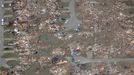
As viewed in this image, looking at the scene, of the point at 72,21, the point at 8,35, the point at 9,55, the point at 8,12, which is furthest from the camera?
the point at 8,12

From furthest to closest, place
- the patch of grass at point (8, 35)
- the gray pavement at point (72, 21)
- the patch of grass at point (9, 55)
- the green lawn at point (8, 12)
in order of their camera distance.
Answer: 1. the green lawn at point (8, 12)
2. the gray pavement at point (72, 21)
3. the patch of grass at point (8, 35)
4. the patch of grass at point (9, 55)

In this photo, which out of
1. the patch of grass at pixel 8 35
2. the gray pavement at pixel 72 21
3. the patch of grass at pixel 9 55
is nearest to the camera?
the patch of grass at pixel 9 55

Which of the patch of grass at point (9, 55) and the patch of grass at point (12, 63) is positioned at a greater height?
the patch of grass at point (9, 55)

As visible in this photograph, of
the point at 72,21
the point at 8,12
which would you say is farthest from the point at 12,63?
the point at 72,21

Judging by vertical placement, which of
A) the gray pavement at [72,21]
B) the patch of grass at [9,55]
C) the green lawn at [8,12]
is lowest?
the patch of grass at [9,55]

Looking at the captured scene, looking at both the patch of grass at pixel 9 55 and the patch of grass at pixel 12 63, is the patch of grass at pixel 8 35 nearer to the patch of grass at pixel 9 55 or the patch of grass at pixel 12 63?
the patch of grass at pixel 9 55

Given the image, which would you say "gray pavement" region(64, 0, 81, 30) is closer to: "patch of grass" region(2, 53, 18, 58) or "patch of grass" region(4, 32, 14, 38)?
"patch of grass" region(4, 32, 14, 38)

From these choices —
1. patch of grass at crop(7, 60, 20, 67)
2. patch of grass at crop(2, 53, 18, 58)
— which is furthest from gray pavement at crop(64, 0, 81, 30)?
patch of grass at crop(7, 60, 20, 67)

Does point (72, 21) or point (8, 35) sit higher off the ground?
point (72, 21)

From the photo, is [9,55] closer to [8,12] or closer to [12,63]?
[12,63]

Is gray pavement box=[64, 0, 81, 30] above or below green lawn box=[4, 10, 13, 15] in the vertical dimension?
below

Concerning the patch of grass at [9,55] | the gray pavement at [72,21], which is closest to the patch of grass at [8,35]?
the patch of grass at [9,55]
